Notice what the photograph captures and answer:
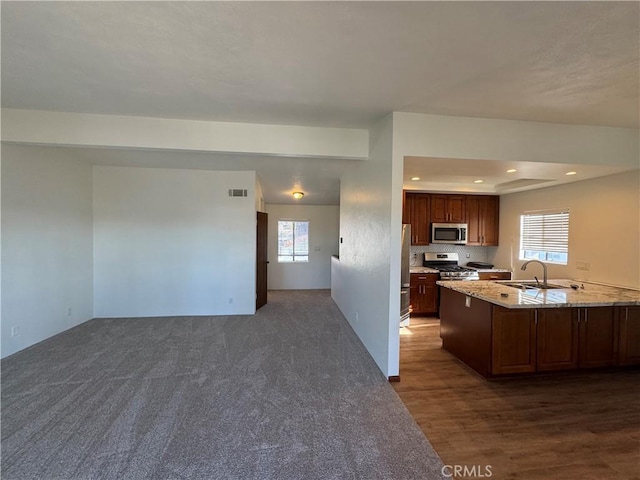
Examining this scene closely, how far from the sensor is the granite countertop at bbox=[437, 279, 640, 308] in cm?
278

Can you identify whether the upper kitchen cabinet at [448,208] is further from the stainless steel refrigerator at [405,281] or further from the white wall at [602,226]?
the stainless steel refrigerator at [405,281]

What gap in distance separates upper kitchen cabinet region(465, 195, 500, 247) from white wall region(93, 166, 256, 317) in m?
4.26

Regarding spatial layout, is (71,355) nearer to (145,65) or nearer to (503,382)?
(145,65)

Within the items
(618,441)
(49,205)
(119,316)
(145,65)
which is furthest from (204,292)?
(618,441)

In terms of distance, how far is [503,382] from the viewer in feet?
9.66

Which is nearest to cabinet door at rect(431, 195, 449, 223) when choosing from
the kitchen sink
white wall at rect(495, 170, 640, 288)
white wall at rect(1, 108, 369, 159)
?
white wall at rect(495, 170, 640, 288)

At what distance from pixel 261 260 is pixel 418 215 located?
334 cm

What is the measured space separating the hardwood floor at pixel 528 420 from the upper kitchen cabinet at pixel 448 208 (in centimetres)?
305

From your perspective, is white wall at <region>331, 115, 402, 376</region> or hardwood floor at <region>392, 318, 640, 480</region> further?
white wall at <region>331, 115, 402, 376</region>

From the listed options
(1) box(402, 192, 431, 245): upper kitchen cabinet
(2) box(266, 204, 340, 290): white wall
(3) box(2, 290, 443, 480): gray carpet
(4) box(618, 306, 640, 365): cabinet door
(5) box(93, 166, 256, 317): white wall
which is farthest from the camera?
A: (2) box(266, 204, 340, 290): white wall

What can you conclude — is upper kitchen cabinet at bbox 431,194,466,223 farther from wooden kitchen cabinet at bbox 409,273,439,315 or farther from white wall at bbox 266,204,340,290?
white wall at bbox 266,204,340,290

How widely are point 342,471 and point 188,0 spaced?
9.42 ft

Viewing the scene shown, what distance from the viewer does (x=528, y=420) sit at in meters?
2.34

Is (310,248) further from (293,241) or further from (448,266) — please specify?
(448,266)
